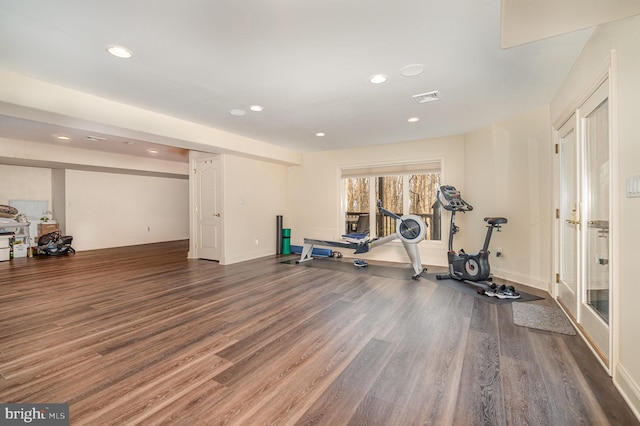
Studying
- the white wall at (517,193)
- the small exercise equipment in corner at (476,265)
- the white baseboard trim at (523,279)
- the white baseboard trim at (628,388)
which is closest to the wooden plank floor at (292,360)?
the white baseboard trim at (628,388)

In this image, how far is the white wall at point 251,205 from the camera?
5992 mm

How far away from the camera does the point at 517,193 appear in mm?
4238

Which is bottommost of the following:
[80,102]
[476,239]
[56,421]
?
[56,421]

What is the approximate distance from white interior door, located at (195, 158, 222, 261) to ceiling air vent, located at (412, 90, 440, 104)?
4.18m

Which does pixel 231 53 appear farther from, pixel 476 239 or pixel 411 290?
pixel 476 239

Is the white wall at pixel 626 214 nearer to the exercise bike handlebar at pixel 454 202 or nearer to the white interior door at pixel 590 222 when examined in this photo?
the white interior door at pixel 590 222

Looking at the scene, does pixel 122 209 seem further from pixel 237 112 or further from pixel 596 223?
pixel 596 223

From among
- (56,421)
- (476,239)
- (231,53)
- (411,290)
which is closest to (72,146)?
(231,53)

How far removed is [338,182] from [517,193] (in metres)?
3.62

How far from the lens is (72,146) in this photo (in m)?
6.46

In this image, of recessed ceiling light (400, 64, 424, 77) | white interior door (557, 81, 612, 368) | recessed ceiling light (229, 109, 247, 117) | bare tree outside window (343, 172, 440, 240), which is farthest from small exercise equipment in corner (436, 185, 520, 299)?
recessed ceiling light (229, 109, 247, 117)

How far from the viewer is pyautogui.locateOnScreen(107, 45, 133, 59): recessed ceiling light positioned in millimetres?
2467

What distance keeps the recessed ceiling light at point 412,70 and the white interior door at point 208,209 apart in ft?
14.3

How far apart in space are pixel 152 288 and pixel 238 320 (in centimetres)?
194
